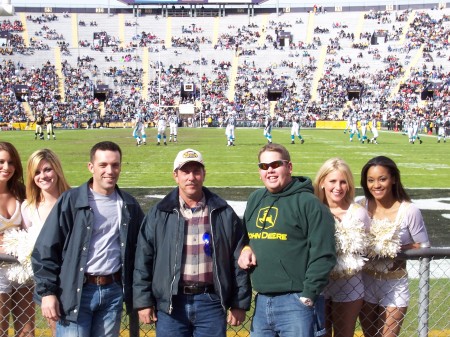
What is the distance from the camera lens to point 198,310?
3465 millimetres

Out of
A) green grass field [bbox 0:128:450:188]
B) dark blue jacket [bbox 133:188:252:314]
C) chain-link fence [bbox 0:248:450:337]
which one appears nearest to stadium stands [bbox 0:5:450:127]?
green grass field [bbox 0:128:450:188]

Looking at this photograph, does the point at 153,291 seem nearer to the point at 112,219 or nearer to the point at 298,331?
the point at 112,219

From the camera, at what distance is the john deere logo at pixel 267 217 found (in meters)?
3.45

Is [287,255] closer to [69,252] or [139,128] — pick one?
[69,252]

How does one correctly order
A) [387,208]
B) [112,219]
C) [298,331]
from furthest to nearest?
[387,208] < [112,219] < [298,331]

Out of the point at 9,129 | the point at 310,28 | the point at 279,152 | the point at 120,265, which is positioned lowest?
the point at 9,129

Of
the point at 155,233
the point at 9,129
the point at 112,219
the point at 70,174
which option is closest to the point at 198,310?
the point at 155,233

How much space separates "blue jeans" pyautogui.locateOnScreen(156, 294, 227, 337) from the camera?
345 cm

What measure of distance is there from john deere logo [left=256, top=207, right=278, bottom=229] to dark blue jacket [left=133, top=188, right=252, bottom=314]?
137mm

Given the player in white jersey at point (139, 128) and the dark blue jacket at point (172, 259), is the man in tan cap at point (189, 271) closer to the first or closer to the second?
the dark blue jacket at point (172, 259)

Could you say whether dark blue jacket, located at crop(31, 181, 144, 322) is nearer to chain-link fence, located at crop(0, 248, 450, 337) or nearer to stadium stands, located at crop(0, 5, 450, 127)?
chain-link fence, located at crop(0, 248, 450, 337)

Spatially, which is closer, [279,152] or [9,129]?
[279,152]

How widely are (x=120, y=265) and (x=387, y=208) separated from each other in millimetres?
1701

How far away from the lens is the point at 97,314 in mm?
3510
